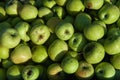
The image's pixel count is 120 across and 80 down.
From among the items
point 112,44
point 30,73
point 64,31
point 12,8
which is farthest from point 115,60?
point 12,8

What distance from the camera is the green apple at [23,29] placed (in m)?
2.44

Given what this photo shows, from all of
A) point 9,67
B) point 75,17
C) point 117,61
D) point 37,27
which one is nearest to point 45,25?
point 37,27

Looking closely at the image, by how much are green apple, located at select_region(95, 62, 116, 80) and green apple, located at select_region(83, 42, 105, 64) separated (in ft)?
0.19

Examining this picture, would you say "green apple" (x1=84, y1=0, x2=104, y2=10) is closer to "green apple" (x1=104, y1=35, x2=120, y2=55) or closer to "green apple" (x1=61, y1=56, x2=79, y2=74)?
"green apple" (x1=104, y1=35, x2=120, y2=55)

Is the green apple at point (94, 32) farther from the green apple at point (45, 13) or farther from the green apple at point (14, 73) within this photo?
the green apple at point (14, 73)

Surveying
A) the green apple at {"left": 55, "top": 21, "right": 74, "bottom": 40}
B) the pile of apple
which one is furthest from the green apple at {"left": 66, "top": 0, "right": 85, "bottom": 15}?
the green apple at {"left": 55, "top": 21, "right": 74, "bottom": 40}

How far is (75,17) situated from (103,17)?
274 mm

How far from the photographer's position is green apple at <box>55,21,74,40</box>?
2281 mm

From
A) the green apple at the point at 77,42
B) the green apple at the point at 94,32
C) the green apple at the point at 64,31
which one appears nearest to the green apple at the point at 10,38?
the green apple at the point at 64,31

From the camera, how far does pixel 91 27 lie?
7.52ft

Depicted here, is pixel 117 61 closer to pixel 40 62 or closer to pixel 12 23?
pixel 40 62

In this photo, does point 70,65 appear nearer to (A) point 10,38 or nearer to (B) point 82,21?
(B) point 82,21

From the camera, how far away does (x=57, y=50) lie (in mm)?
2285

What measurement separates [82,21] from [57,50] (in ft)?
1.15
